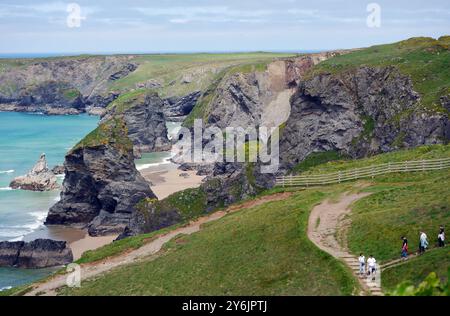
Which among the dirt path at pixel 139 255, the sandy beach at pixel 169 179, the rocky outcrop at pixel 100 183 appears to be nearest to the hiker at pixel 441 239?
the dirt path at pixel 139 255

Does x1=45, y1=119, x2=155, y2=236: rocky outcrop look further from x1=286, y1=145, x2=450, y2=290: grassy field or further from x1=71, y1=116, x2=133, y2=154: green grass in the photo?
x1=286, y1=145, x2=450, y2=290: grassy field

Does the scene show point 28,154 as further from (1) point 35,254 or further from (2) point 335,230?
(2) point 335,230

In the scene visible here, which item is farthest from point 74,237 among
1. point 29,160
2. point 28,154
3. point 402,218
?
point 28,154

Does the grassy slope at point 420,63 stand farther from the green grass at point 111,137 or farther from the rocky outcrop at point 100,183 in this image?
the rocky outcrop at point 100,183

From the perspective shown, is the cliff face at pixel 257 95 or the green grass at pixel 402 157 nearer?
the green grass at pixel 402 157
